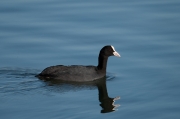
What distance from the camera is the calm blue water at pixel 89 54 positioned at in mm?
12898

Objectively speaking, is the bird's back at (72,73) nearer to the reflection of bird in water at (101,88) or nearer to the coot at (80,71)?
the coot at (80,71)

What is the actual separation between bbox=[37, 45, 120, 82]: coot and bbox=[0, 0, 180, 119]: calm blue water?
266mm

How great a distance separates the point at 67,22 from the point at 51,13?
1036 millimetres

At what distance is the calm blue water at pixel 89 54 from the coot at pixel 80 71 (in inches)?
10.5

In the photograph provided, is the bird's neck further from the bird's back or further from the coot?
the bird's back

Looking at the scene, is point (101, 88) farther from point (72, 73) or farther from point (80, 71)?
point (72, 73)

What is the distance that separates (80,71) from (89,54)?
50.4 inches

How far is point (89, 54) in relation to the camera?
16453 millimetres

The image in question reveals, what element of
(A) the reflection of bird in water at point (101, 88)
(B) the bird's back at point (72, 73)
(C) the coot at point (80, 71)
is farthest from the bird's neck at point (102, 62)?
(A) the reflection of bird in water at point (101, 88)

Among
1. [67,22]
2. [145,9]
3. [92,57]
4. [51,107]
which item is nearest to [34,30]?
[67,22]

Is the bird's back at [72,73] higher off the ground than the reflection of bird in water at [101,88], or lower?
higher

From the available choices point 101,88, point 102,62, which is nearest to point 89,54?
point 102,62

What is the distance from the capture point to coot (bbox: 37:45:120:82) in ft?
49.5

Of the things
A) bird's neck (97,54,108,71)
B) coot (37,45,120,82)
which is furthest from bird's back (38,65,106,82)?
bird's neck (97,54,108,71)
